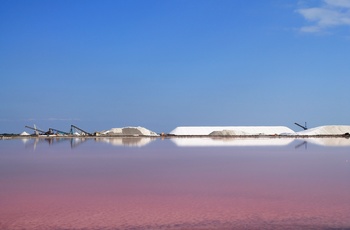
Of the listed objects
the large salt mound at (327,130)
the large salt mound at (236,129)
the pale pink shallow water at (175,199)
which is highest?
the large salt mound at (236,129)

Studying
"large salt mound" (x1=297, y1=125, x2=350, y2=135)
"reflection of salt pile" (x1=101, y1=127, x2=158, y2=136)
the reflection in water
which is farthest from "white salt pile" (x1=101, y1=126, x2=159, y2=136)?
the reflection in water

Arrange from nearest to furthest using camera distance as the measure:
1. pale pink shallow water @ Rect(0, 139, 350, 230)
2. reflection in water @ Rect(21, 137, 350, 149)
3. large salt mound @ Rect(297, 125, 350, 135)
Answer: pale pink shallow water @ Rect(0, 139, 350, 230)
reflection in water @ Rect(21, 137, 350, 149)
large salt mound @ Rect(297, 125, 350, 135)

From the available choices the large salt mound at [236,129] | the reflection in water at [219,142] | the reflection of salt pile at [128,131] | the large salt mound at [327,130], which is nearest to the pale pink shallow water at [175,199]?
the reflection in water at [219,142]

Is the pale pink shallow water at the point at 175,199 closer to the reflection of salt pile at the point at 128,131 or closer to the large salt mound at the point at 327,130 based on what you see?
the large salt mound at the point at 327,130

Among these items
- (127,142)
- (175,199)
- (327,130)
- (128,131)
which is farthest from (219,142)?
(327,130)

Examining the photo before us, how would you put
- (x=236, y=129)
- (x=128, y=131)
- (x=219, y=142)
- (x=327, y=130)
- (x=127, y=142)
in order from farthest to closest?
(x=236, y=129) < (x=128, y=131) < (x=327, y=130) < (x=219, y=142) < (x=127, y=142)

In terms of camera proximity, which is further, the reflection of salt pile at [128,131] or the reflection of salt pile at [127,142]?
the reflection of salt pile at [128,131]

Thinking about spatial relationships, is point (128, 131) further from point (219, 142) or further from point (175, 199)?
point (175, 199)

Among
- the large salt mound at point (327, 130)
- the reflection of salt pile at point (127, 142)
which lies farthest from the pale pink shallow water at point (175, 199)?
the large salt mound at point (327, 130)

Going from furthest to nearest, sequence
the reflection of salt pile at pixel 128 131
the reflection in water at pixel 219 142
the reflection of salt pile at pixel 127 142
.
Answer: the reflection of salt pile at pixel 128 131 → the reflection of salt pile at pixel 127 142 → the reflection in water at pixel 219 142

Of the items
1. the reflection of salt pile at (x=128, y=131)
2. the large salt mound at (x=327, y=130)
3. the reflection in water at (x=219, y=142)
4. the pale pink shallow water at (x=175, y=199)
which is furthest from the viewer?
the reflection of salt pile at (x=128, y=131)

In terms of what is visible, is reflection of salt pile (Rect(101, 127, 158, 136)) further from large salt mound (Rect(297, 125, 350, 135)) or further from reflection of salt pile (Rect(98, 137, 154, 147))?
reflection of salt pile (Rect(98, 137, 154, 147))

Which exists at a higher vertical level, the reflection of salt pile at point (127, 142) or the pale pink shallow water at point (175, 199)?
the reflection of salt pile at point (127, 142)

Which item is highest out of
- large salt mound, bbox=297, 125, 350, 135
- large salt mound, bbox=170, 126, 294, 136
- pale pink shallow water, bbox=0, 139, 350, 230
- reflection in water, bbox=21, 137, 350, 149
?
large salt mound, bbox=170, 126, 294, 136
